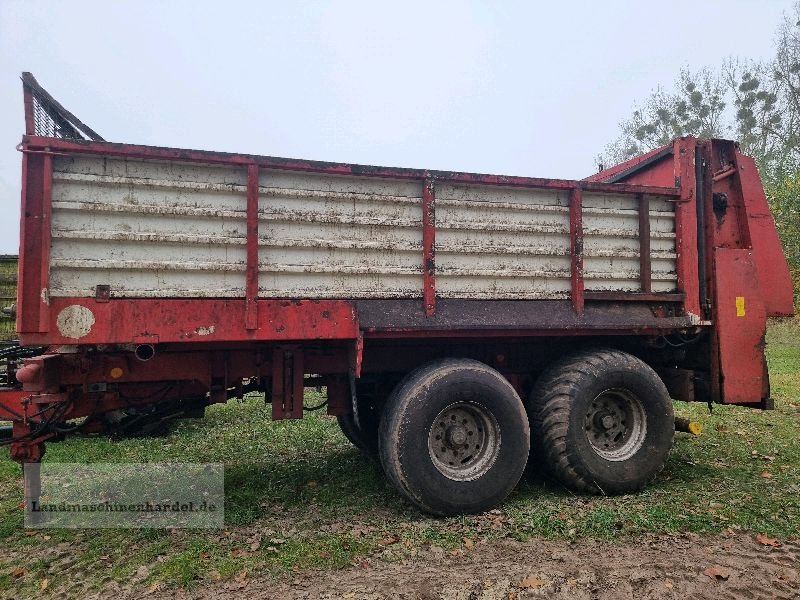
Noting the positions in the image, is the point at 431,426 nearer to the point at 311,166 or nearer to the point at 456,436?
the point at 456,436

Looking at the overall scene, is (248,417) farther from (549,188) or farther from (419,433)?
(549,188)

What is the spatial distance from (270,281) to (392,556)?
1.97 m

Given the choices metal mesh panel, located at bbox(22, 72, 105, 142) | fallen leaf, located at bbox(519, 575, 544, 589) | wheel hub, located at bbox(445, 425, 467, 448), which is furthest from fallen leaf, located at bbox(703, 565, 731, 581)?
metal mesh panel, located at bbox(22, 72, 105, 142)

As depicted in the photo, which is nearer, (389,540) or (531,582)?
(531,582)

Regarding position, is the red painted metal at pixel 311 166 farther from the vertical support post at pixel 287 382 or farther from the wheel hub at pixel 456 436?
the wheel hub at pixel 456 436

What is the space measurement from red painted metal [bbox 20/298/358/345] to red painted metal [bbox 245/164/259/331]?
52mm

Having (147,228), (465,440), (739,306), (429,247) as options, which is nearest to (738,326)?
(739,306)

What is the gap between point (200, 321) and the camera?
351cm

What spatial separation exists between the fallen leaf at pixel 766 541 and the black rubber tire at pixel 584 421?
0.98 m

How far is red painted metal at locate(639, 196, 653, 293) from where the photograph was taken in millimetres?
4574

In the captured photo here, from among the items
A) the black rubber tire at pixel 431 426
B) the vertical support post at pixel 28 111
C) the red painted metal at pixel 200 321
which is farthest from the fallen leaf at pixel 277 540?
the vertical support post at pixel 28 111

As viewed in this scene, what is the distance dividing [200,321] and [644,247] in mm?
3634

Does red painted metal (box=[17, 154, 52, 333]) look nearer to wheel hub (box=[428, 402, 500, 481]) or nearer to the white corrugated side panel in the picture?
the white corrugated side panel

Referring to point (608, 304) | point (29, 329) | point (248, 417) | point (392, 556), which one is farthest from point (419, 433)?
point (248, 417)
